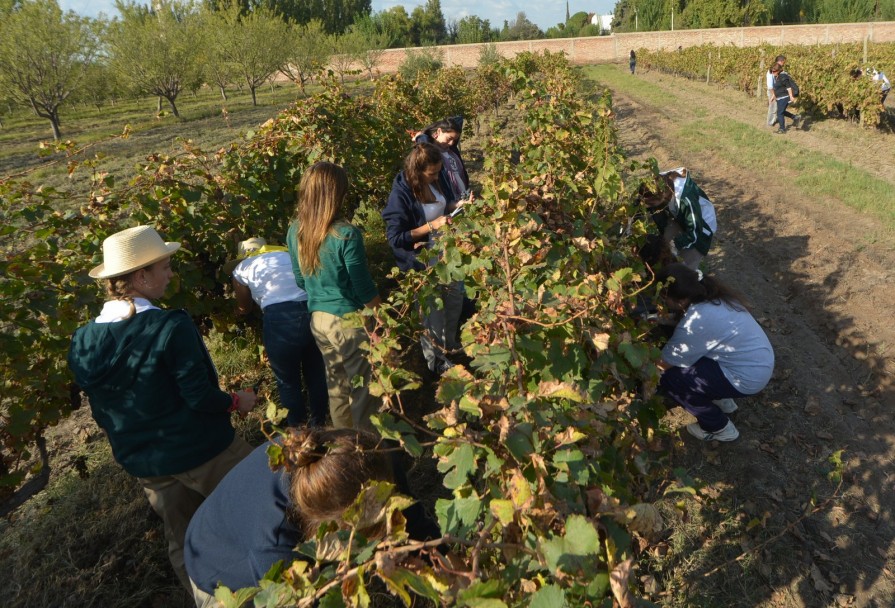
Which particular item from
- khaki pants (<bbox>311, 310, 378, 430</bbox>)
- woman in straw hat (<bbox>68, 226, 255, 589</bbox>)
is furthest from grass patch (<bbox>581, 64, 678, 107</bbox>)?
woman in straw hat (<bbox>68, 226, 255, 589</bbox>)

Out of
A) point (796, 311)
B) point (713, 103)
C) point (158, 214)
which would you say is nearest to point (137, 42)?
point (713, 103)

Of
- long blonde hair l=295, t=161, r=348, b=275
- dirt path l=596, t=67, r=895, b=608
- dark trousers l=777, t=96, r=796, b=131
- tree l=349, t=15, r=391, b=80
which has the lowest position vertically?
dirt path l=596, t=67, r=895, b=608

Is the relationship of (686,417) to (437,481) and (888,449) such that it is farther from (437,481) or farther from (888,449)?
(437,481)

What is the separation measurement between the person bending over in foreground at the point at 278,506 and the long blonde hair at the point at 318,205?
1196 millimetres

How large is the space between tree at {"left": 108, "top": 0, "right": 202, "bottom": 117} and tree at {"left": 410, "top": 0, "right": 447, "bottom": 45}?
32631 millimetres

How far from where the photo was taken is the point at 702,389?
3105 mm

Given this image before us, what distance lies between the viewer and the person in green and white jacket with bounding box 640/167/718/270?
3.72 meters

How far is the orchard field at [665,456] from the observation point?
1.64 m

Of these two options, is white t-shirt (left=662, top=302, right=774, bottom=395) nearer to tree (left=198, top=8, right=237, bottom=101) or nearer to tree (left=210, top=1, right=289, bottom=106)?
tree (left=210, top=1, right=289, bottom=106)

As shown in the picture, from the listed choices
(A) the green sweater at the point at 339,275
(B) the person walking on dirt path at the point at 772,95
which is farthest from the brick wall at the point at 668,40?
(A) the green sweater at the point at 339,275

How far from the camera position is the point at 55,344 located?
2.66 m

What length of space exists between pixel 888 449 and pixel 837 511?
0.72 m

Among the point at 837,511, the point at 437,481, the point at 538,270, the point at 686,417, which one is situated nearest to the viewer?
the point at 538,270

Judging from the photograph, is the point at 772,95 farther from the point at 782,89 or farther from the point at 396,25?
the point at 396,25
